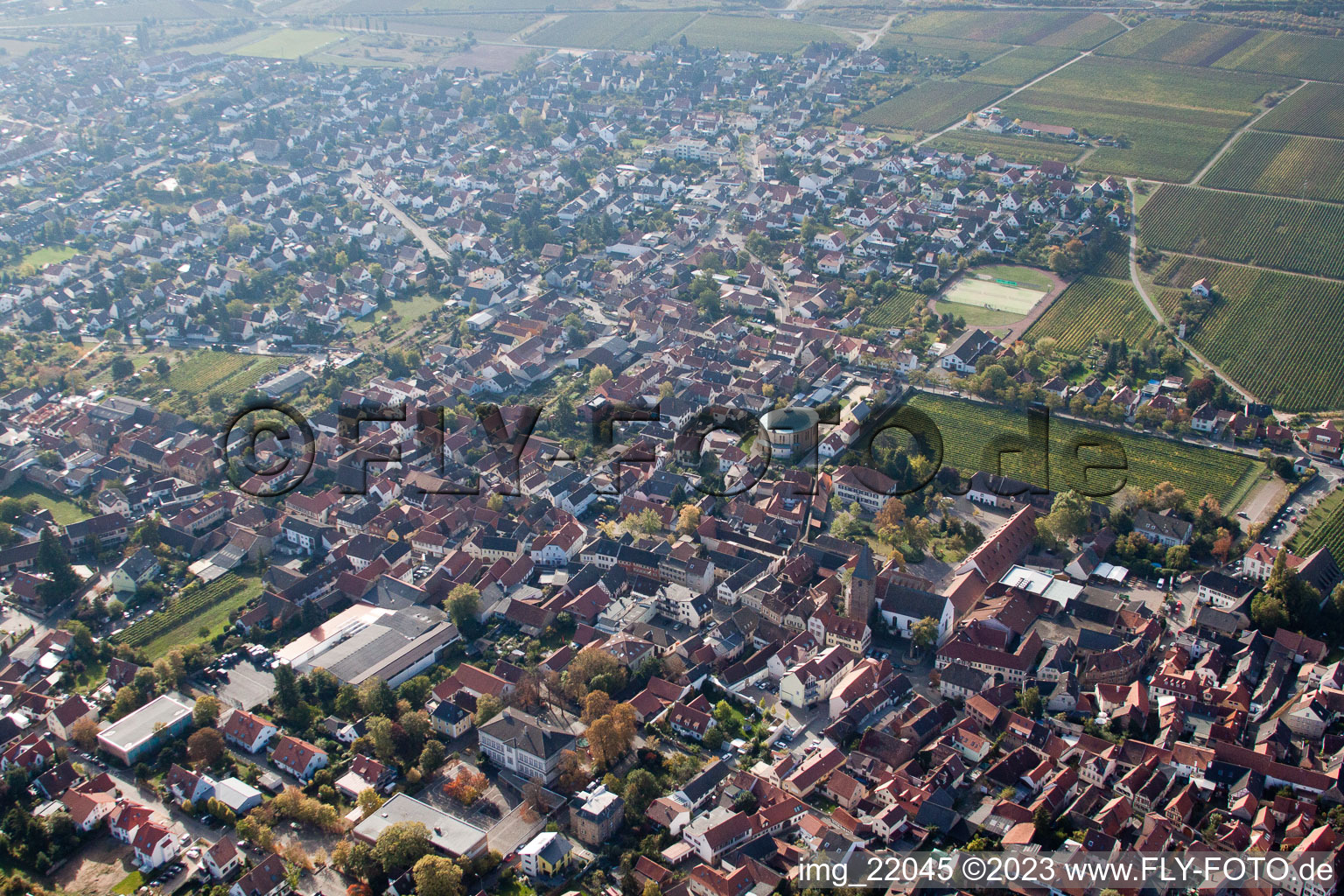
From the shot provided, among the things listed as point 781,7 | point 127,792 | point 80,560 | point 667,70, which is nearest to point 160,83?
point 667,70

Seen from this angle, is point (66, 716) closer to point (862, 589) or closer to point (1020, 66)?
point (862, 589)


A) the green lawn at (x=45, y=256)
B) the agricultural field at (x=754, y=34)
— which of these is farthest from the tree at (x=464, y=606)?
the agricultural field at (x=754, y=34)

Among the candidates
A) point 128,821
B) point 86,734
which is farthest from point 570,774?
point 86,734

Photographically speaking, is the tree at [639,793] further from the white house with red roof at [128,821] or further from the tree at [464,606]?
the white house with red roof at [128,821]

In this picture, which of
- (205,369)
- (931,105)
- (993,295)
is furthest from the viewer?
(931,105)

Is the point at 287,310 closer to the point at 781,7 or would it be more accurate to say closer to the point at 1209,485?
the point at 1209,485

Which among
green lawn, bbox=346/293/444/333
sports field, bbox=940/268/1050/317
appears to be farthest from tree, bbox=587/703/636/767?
sports field, bbox=940/268/1050/317
